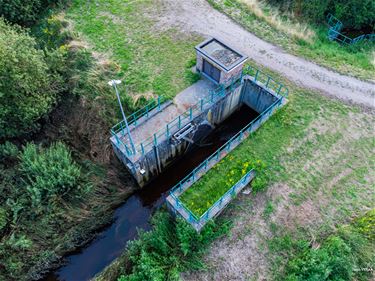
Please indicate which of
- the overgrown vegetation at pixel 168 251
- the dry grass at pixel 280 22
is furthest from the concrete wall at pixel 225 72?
the overgrown vegetation at pixel 168 251

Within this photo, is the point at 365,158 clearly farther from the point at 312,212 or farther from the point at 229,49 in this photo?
the point at 229,49

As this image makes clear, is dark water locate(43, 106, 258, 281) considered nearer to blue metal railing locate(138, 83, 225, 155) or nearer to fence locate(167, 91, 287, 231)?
fence locate(167, 91, 287, 231)

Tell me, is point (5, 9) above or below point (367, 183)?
above

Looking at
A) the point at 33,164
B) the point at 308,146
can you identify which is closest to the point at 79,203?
the point at 33,164

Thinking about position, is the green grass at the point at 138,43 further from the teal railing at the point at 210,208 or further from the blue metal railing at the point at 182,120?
the teal railing at the point at 210,208

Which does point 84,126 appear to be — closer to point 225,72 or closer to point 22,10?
point 225,72

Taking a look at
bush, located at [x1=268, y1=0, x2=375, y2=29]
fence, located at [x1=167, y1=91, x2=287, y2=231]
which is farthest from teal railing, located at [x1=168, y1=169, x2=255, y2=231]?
bush, located at [x1=268, y1=0, x2=375, y2=29]
